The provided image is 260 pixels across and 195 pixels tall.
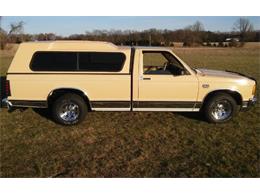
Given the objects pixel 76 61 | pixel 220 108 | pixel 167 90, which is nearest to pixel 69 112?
pixel 76 61

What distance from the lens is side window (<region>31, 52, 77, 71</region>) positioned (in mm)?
5898

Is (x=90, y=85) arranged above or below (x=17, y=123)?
above

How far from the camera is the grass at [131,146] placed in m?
4.21

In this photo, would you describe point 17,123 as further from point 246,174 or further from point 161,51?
point 246,174

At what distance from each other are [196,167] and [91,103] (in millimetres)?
2885

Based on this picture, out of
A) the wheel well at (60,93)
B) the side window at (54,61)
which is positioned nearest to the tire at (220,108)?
the wheel well at (60,93)

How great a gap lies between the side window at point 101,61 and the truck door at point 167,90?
525mm

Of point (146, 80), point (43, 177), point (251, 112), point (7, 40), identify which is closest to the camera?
point (43, 177)

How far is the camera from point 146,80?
5.91 meters

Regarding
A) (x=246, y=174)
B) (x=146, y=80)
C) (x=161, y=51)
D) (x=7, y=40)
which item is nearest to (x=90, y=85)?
(x=146, y=80)

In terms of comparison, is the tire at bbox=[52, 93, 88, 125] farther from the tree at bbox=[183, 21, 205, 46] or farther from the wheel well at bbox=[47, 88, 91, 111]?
the tree at bbox=[183, 21, 205, 46]

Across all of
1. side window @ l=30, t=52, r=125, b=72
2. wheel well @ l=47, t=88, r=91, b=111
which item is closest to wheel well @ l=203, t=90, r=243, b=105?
side window @ l=30, t=52, r=125, b=72

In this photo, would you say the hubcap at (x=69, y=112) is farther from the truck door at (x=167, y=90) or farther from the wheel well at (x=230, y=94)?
the wheel well at (x=230, y=94)

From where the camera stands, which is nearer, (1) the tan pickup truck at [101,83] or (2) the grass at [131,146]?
(2) the grass at [131,146]
